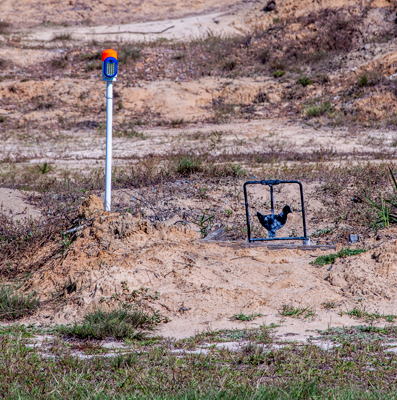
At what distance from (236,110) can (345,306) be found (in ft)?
42.0

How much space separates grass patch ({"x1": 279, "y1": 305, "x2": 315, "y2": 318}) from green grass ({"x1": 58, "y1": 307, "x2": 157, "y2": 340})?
3.96ft

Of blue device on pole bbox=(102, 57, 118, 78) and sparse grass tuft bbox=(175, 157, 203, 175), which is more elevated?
blue device on pole bbox=(102, 57, 118, 78)

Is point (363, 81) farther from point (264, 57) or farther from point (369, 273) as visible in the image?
point (369, 273)

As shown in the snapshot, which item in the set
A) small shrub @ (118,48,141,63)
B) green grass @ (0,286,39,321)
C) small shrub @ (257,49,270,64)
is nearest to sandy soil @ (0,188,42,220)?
green grass @ (0,286,39,321)

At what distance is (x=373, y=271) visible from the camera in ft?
16.4

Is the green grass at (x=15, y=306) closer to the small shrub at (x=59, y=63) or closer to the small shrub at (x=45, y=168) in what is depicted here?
the small shrub at (x=45, y=168)

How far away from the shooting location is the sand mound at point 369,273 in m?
4.79

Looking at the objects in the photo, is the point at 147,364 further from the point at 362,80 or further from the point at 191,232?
the point at 362,80

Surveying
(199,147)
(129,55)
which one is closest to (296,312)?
(199,147)

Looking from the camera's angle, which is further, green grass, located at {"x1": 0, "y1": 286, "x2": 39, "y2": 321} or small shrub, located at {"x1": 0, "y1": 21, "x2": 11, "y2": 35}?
small shrub, located at {"x1": 0, "y1": 21, "x2": 11, "y2": 35}

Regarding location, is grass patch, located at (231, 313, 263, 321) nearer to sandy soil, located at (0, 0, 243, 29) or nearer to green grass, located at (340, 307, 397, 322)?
green grass, located at (340, 307, 397, 322)

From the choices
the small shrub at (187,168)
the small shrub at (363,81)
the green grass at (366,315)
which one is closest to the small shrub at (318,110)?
the small shrub at (363,81)

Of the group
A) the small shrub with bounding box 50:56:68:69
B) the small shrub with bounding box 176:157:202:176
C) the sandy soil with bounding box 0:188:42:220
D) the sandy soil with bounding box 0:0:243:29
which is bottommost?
the sandy soil with bounding box 0:188:42:220

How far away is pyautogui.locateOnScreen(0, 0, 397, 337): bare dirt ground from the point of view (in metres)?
5.00
